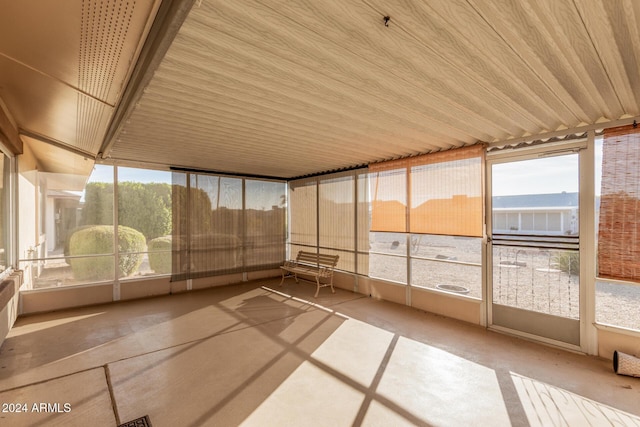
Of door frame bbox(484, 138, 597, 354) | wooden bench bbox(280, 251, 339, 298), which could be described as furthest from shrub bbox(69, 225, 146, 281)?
door frame bbox(484, 138, 597, 354)

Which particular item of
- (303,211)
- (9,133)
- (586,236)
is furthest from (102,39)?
(303,211)

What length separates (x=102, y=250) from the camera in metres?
5.34

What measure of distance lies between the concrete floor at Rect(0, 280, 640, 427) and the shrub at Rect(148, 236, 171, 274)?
150 cm

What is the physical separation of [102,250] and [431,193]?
237 inches

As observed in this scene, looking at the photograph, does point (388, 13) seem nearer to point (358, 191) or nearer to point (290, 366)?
point (290, 366)

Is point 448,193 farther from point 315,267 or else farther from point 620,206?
point 315,267

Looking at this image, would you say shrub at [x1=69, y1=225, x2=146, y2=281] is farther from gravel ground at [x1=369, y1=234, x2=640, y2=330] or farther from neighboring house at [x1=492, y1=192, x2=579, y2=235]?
neighboring house at [x1=492, y1=192, x2=579, y2=235]

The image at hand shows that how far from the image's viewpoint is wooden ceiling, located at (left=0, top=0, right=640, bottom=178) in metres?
1.49

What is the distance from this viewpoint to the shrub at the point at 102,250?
16.9 ft

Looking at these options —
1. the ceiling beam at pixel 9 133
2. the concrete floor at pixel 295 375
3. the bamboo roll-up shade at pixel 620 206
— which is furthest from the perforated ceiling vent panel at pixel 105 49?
the bamboo roll-up shade at pixel 620 206

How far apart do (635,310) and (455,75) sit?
11.2 ft

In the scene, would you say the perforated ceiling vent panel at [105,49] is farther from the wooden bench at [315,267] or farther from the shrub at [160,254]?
the wooden bench at [315,267]

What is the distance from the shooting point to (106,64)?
1961 mm

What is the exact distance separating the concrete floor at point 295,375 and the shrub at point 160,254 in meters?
1.50
